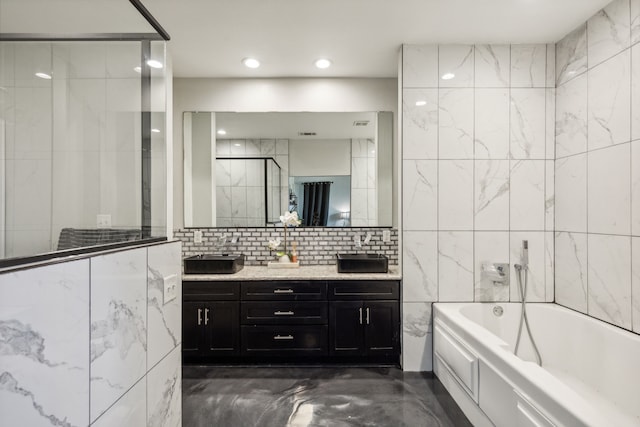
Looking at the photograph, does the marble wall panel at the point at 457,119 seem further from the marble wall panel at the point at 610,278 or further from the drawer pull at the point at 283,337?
the drawer pull at the point at 283,337

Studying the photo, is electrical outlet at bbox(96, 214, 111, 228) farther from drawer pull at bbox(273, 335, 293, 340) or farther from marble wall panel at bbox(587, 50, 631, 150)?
marble wall panel at bbox(587, 50, 631, 150)

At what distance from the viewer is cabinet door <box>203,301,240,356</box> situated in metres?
2.83

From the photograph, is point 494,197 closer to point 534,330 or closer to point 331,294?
point 534,330

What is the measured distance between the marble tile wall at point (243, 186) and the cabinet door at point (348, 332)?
123cm

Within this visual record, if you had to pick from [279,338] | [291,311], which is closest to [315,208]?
[291,311]

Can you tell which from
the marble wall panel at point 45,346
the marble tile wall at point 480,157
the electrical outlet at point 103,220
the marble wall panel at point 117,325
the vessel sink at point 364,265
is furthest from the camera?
the vessel sink at point 364,265

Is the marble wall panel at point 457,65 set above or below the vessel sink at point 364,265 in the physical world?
above

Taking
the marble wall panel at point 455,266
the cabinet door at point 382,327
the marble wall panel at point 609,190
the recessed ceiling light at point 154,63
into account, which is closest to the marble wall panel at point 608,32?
the marble wall panel at point 609,190

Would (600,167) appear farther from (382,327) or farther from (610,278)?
(382,327)

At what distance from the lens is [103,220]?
3.37ft

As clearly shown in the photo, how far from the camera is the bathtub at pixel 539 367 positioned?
4.66ft

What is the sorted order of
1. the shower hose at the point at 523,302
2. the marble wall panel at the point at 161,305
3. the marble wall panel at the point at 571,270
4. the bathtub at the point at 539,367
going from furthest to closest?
the shower hose at the point at 523,302 < the marble wall panel at the point at 571,270 < the bathtub at the point at 539,367 < the marble wall panel at the point at 161,305

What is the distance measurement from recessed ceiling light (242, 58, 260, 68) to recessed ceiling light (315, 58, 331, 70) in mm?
562

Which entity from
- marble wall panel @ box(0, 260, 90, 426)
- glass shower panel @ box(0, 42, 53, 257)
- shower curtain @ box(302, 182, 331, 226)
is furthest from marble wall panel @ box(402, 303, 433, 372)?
glass shower panel @ box(0, 42, 53, 257)
